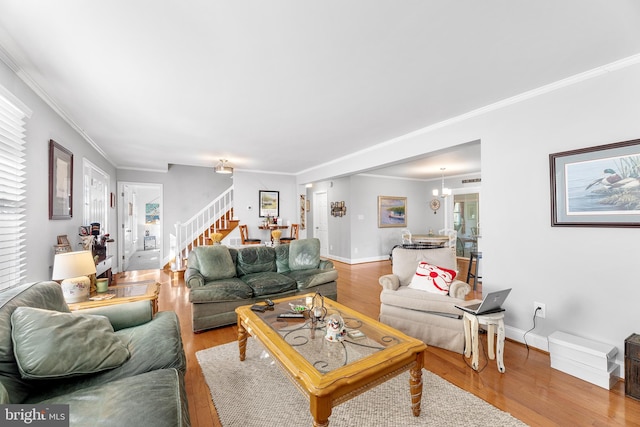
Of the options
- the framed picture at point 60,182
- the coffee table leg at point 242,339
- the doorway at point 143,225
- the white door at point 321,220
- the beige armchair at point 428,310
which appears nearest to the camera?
the coffee table leg at point 242,339

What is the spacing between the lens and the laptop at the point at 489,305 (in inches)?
86.4

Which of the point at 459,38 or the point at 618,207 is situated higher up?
the point at 459,38

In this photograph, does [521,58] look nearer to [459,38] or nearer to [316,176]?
[459,38]

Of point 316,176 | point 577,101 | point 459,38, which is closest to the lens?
point 459,38

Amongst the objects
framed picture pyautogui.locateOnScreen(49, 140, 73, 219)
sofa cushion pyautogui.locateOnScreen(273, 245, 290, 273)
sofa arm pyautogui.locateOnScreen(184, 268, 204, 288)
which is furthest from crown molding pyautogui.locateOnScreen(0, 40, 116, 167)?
sofa cushion pyautogui.locateOnScreen(273, 245, 290, 273)

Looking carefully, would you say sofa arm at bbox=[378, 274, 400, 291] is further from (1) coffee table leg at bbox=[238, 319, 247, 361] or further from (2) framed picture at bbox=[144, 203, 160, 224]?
(2) framed picture at bbox=[144, 203, 160, 224]

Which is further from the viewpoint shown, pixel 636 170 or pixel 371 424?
pixel 636 170

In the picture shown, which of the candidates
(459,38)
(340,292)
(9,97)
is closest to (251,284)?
(340,292)

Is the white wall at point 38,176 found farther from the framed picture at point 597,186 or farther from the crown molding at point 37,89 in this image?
the framed picture at point 597,186

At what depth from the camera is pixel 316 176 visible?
6.56 meters

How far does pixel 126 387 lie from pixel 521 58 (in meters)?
3.34

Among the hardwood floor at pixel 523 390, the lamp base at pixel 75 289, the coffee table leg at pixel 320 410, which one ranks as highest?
the lamp base at pixel 75 289

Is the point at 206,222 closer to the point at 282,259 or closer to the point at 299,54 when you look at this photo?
the point at 282,259

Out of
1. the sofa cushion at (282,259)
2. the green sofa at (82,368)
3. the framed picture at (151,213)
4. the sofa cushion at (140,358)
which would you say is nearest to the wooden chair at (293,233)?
the sofa cushion at (282,259)
